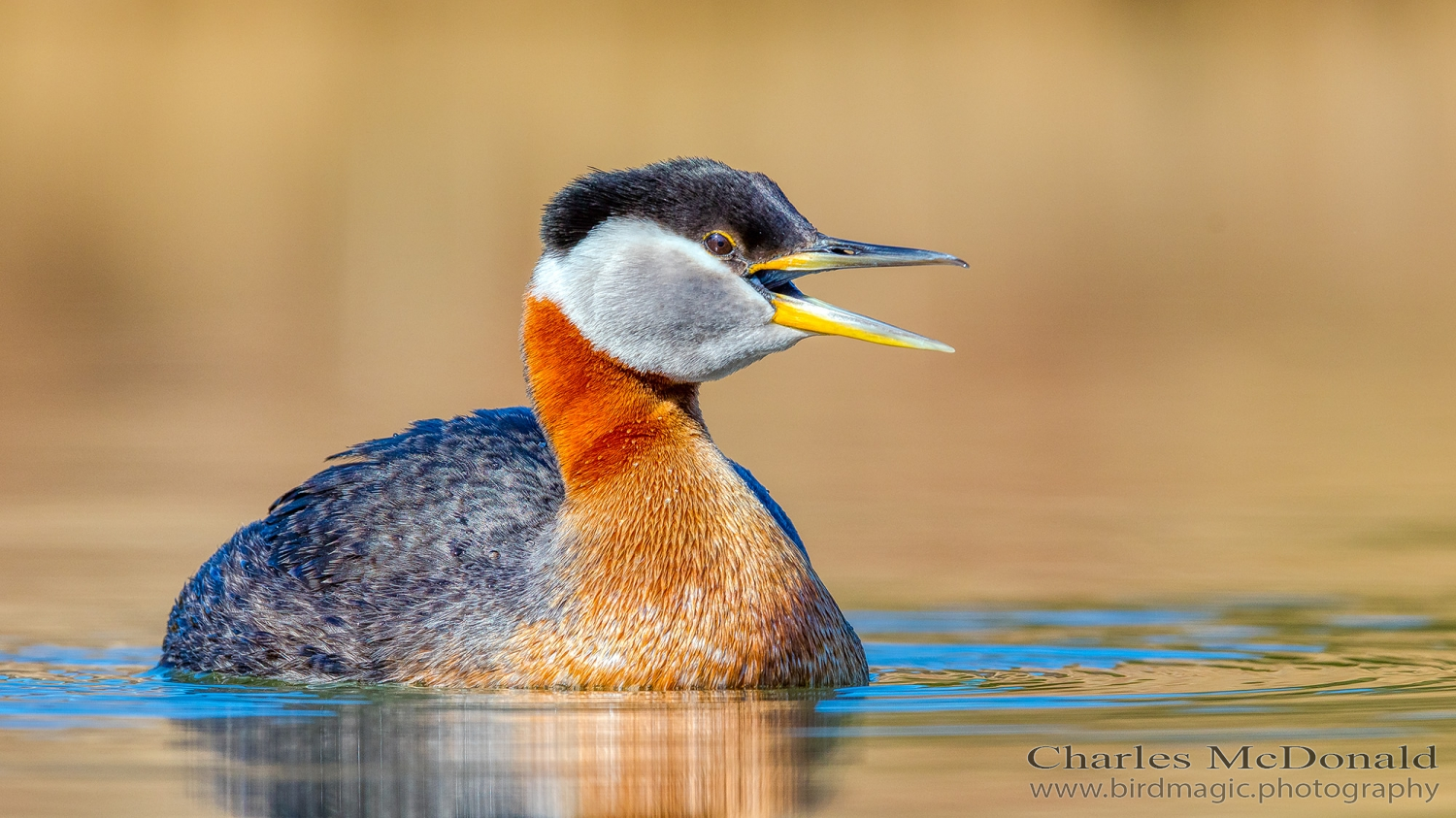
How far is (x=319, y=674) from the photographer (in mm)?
9766

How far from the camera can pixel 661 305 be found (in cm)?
959

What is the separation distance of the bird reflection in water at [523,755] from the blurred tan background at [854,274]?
2699 mm

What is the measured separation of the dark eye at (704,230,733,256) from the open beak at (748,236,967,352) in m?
0.13

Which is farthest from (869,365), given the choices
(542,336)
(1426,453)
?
(542,336)

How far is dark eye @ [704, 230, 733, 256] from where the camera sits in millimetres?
9656

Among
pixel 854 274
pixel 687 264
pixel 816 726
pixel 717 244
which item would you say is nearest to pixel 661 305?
pixel 687 264

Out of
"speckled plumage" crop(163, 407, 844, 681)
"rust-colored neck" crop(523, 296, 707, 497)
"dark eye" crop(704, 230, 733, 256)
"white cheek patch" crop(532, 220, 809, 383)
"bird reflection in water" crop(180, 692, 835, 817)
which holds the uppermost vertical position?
"dark eye" crop(704, 230, 733, 256)

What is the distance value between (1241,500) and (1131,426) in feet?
10.9

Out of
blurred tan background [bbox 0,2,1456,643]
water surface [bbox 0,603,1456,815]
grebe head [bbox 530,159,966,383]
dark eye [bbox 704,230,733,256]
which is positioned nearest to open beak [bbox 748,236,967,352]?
grebe head [bbox 530,159,966,383]

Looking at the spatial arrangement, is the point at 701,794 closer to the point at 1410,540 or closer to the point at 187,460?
the point at 1410,540

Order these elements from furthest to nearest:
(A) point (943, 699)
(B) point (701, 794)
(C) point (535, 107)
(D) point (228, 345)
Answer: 1. (C) point (535, 107)
2. (D) point (228, 345)
3. (A) point (943, 699)
4. (B) point (701, 794)

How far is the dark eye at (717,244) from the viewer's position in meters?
9.66

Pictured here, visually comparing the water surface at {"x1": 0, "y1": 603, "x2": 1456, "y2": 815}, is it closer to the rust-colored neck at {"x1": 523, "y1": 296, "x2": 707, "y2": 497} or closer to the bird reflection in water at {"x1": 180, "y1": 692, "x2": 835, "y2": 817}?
the bird reflection in water at {"x1": 180, "y1": 692, "x2": 835, "y2": 817}

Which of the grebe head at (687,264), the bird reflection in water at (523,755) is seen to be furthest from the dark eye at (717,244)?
the bird reflection in water at (523,755)
